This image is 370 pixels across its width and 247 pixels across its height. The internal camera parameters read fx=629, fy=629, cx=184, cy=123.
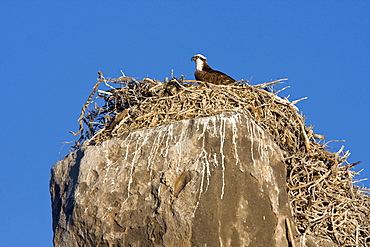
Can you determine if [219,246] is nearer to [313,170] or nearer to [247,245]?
[247,245]

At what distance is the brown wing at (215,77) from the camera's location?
9320mm

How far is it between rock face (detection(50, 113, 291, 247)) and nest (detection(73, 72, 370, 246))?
1.42 ft

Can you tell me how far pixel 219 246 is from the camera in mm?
7117

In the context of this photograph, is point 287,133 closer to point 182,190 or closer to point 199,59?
point 182,190

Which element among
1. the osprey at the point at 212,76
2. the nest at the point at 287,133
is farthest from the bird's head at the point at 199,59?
the nest at the point at 287,133

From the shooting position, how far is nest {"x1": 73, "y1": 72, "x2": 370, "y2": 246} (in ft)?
27.3

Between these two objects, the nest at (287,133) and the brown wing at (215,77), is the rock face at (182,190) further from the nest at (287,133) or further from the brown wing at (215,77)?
the brown wing at (215,77)

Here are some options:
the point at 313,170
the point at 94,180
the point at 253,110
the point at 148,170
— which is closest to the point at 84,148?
the point at 94,180

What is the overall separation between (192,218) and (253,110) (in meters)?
2.01

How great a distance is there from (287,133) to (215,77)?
57.6 inches

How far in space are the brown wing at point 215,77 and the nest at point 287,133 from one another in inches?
17.9

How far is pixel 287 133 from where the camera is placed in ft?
28.8

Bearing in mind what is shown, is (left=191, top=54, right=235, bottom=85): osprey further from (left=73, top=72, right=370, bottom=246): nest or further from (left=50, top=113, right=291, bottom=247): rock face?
(left=50, top=113, right=291, bottom=247): rock face

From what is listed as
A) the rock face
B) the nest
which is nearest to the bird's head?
the nest
